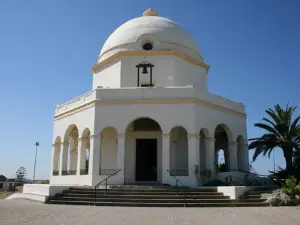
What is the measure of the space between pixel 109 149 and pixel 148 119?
317 centimetres

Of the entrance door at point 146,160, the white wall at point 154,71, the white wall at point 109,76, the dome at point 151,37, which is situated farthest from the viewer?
the dome at point 151,37

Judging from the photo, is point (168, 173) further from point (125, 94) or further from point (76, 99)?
point (76, 99)

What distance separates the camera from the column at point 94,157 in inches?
719

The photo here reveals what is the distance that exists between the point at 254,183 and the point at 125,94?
9.56 meters

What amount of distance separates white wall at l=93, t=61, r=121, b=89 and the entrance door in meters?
4.60

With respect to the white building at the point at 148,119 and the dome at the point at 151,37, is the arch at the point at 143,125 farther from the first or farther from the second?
the dome at the point at 151,37

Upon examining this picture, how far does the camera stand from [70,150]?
23531 mm

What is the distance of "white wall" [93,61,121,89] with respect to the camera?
22.4 metres

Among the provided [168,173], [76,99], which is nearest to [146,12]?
[76,99]

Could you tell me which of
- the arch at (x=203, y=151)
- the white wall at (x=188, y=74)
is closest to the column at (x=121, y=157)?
the arch at (x=203, y=151)

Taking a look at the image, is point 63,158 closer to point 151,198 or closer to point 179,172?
point 179,172

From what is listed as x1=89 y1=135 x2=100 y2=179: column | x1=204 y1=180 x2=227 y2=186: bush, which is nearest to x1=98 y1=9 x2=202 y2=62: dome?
x1=89 y1=135 x2=100 y2=179: column

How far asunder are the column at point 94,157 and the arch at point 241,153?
1010 cm

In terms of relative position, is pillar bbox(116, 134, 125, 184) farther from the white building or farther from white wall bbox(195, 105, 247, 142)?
white wall bbox(195, 105, 247, 142)
